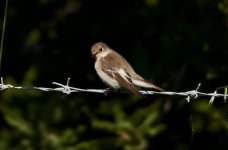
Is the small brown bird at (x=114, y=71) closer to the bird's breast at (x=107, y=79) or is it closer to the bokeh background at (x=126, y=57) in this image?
the bird's breast at (x=107, y=79)

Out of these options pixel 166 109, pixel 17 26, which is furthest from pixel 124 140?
pixel 17 26

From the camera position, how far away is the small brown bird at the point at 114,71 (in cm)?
850

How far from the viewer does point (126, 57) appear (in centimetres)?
1189

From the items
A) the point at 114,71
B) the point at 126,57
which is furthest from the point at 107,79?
the point at 126,57

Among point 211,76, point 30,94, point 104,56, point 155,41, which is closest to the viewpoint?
point 104,56

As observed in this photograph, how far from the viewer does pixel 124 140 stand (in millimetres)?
10906

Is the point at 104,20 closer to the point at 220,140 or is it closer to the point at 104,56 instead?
the point at 220,140

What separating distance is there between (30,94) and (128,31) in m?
1.81

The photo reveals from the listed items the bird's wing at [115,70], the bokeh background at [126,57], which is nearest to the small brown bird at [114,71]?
the bird's wing at [115,70]

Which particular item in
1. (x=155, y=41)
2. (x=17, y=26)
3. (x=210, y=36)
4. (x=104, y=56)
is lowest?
(x=104, y=56)

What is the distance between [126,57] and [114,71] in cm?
316

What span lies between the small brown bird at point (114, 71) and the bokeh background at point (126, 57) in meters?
1.47

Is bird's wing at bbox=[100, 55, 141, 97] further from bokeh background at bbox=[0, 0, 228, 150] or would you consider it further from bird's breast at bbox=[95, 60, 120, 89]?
bokeh background at bbox=[0, 0, 228, 150]

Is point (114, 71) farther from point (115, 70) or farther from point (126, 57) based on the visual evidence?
point (126, 57)
